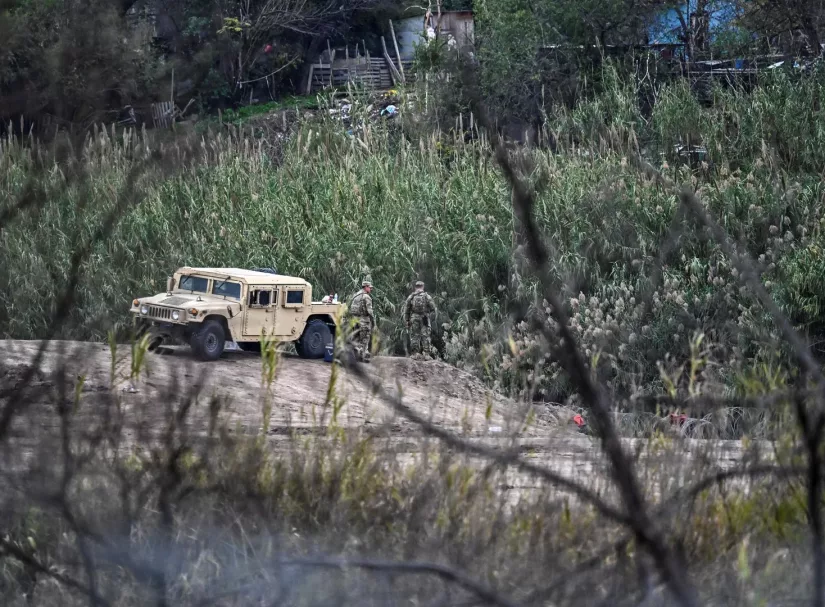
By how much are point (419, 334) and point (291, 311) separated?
2142 mm

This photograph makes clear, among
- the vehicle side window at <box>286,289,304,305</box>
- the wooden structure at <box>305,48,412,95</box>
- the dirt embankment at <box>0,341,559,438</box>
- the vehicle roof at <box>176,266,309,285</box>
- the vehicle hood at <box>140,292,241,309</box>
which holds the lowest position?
→ the dirt embankment at <box>0,341,559,438</box>

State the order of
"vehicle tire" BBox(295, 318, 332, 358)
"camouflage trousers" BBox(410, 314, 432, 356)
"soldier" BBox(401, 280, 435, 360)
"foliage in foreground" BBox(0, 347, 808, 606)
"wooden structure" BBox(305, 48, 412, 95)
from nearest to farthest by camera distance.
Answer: "foliage in foreground" BBox(0, 347, 808, 606)
"vehicle tire" BBox(295, 318, 332, 358)
"soldier" BBox(401, 280, 435, 360)
"camouflage trousers" BBox(410, 314, 432, 356)
"wooden structure" BBox(305, 48, 412, 95)

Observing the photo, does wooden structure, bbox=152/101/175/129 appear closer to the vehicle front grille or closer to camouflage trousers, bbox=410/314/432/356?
the vehicle front grille

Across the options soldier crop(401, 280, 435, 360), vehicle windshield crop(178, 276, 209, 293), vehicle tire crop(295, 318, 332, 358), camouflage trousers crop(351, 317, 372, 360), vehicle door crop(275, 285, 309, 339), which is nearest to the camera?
vehicle door crop(275, 285, 309, 339)

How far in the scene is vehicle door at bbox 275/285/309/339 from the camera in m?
11.8

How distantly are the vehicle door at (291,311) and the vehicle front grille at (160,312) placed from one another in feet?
3.92

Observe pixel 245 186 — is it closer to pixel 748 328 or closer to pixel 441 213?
pixel 441 213

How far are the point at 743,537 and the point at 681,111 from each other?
48.3 feet

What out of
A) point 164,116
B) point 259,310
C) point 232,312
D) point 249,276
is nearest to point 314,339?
point 259,310

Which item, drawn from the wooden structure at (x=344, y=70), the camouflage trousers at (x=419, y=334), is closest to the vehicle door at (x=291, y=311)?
the camouflage trousers at (x=419, y=334)

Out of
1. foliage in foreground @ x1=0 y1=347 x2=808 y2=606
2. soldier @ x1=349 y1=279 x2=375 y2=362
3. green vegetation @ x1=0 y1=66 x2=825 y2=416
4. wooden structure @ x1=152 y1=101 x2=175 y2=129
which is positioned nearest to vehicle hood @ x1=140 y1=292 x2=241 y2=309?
soldier @ x1=349 y1=279 x2=375 y2=362

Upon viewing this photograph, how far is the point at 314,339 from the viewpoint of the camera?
1240 cm

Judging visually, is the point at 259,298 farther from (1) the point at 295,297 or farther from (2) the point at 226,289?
(1) the point at 295,297

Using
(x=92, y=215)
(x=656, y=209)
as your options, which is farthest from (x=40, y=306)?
(x=656, y=209)
